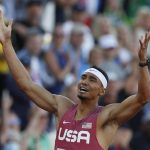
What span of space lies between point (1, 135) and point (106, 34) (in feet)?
14.9

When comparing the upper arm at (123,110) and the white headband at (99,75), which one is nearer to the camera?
the upper arm at (123,110)

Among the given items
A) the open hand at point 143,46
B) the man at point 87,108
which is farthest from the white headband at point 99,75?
the open hand at point 143,46

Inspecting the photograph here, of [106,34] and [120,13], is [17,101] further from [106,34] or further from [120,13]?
[120,13]

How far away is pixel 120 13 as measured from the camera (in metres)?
17.9

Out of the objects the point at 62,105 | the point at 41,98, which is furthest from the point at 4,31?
the point at 62,105

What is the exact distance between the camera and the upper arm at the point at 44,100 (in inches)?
390

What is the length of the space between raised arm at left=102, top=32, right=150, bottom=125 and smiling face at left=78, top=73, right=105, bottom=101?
255 millimetres

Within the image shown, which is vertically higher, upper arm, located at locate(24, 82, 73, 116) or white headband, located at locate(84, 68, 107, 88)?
white headband, located at locate(84, 68, 107, 88)

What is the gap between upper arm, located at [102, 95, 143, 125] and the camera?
9.16 meters

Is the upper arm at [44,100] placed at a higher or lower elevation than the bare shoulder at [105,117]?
higher

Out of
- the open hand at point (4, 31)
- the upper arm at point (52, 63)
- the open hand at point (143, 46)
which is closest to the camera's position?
the open hand at point (143, 46)

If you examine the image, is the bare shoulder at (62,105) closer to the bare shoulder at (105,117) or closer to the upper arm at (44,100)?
the upper arm at (44,100)

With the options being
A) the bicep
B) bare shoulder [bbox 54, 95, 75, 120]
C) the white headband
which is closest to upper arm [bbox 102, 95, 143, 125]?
the white headband

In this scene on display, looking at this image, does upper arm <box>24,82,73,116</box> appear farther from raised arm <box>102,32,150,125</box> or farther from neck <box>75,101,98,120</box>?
raised arm <box>102,32,150,125</box>
